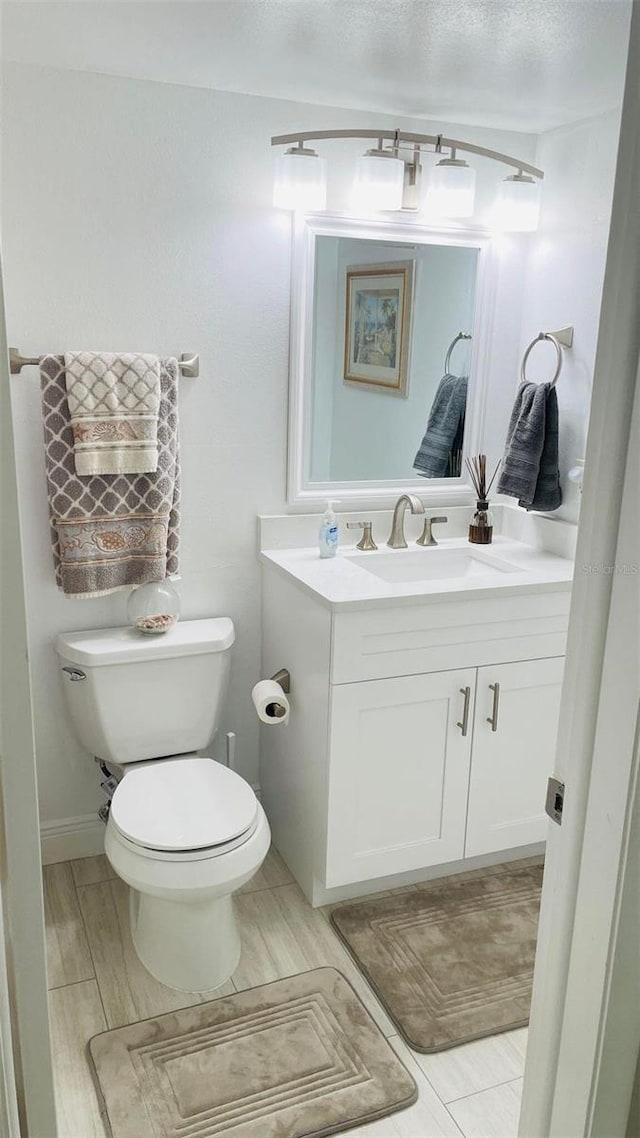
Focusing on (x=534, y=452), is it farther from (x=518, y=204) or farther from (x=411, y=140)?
(x=411, y=140)

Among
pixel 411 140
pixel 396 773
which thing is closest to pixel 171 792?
pixel 396 773

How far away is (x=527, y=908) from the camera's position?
2.46 metres

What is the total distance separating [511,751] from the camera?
252cm

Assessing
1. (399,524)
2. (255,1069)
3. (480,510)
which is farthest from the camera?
(480,510)

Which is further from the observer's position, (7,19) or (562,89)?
(562,89)

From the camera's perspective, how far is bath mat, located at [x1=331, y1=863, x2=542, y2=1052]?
6.79 feet

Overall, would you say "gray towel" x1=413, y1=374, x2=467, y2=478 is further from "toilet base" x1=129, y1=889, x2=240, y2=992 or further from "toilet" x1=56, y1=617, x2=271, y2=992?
"toilet base" x1=129, y1=889, x2=240, y2=992

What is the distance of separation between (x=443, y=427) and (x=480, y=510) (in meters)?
0.29

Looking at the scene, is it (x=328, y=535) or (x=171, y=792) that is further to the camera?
(x=328, y=535)

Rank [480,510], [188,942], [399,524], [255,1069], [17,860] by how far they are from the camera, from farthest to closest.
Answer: [480,510] → [399,524] → [188,942] → [255,1069] → [17,860]

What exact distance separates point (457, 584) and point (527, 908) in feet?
3.07

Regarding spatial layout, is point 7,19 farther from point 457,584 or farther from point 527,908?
point 527,908

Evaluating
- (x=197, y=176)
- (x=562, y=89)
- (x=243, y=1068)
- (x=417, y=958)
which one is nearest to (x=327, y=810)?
(x=417, y=958)

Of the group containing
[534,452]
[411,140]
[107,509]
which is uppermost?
[411,140]
